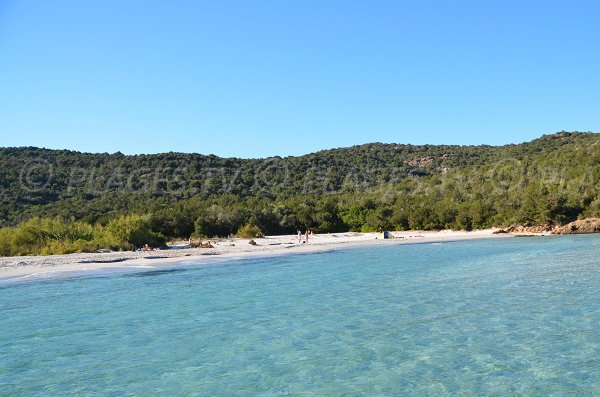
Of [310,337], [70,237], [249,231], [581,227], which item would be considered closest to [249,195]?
[249,231]

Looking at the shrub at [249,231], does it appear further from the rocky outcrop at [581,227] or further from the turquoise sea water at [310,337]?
the turquoise sea water at [310,337]

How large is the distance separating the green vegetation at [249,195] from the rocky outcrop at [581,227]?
2.22 metres

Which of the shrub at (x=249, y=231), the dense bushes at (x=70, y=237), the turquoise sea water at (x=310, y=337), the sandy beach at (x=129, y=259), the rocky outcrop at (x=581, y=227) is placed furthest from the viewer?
the shrub at (x=249, y=231)

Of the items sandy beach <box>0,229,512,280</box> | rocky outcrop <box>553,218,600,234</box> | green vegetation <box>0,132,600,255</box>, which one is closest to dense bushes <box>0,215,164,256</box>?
green vegetation <box>0,132,600,255</box>

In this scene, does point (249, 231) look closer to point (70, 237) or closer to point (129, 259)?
point (70, 237)

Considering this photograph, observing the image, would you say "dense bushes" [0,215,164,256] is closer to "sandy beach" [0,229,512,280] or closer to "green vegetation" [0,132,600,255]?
"green vegetation" [0,132,600,255]

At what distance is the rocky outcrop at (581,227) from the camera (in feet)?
145

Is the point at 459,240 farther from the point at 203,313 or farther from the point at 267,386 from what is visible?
Answer: the point at 267,386

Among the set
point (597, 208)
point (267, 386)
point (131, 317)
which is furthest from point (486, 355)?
point (597, 208)

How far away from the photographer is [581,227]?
146 feet

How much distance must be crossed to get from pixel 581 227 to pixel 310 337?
41708mm

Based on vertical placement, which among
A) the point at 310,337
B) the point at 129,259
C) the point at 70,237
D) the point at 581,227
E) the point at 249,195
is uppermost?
the point at 249,195

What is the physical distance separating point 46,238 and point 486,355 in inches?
1185

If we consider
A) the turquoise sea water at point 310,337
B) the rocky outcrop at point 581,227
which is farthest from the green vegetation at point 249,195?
the turquoise sea water at point 310,337
